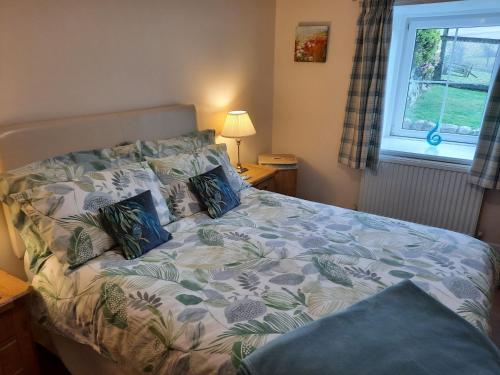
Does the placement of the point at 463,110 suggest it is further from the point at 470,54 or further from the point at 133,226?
the point at 133,226

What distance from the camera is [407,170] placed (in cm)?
301

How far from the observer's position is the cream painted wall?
3.11 meters

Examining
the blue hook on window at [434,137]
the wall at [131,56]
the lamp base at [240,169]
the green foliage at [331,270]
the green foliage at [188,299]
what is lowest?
the green foliage at [188,299]

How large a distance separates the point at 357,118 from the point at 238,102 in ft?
3.42

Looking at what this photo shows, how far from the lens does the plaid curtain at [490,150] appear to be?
253 centimetres

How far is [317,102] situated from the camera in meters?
3.37

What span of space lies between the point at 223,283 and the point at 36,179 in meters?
0.98

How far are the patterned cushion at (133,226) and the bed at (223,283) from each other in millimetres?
52

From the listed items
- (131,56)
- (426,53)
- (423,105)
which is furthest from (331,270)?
(426,53)

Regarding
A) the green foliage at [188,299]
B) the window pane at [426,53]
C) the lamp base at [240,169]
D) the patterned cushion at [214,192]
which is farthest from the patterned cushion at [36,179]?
the window pane at [426,53]

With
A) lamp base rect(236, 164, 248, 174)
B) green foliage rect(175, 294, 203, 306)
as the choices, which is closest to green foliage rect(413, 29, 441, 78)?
lamp base rect(236, 164, 248, 174)

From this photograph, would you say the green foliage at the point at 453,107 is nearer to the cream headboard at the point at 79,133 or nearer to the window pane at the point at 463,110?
the window pane at the point at 463,110

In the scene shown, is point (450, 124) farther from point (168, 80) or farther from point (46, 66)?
point (46, 66)

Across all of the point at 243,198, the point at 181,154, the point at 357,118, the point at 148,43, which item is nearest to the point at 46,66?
the point at 148,43
